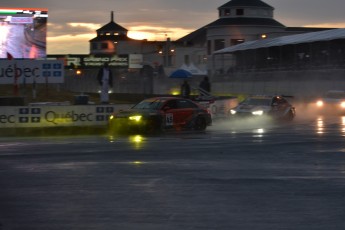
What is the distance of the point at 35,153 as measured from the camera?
14.9m

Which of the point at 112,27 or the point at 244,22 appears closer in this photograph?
the point at 244,22

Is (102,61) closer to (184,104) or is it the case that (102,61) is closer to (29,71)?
(29,71)

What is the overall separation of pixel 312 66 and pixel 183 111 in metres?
31.1

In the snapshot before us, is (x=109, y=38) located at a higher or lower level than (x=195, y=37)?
higher

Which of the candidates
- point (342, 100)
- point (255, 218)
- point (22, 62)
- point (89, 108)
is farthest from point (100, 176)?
point (342, 100)

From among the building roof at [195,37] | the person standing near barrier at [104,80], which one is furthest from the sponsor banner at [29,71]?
the building roof at [195,37]

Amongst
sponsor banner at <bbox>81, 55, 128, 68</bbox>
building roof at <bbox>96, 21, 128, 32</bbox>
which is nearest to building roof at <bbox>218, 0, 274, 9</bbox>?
sponsor banner at <bbox>81, 55, 128, 68</bbox>

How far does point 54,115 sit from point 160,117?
4.71 metres

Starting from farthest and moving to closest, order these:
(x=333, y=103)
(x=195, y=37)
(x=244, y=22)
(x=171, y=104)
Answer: (x=195, y=37), (x=244, y=22), (x=333, y=103), (x=171, y=104)

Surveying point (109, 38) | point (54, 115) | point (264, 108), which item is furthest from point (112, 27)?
point (54, 115)

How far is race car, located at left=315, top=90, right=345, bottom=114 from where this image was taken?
36719mm

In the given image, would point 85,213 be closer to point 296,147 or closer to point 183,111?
point 296,147

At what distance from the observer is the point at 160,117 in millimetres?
21844

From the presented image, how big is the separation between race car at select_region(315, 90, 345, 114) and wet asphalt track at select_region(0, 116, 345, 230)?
2022 cm
